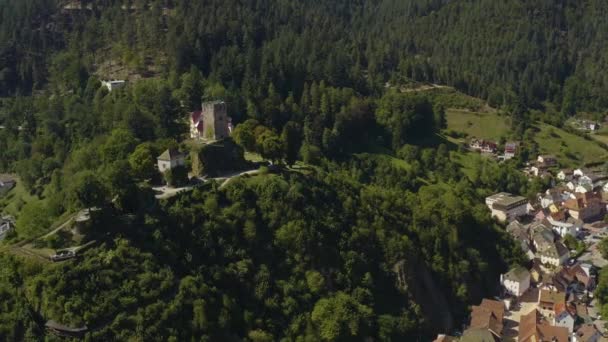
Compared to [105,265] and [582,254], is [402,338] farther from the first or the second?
[582,254]

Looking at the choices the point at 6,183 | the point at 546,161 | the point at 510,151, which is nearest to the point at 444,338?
the point at 510,151

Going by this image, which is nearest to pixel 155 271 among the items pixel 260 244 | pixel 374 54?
pixel 260 244

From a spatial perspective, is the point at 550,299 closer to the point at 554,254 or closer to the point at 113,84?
the point at 554,254

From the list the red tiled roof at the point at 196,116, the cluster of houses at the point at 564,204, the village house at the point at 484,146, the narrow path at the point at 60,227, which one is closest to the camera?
the narrow path at the point at 60,227

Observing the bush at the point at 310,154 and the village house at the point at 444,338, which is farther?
the bush at the point at 310,154

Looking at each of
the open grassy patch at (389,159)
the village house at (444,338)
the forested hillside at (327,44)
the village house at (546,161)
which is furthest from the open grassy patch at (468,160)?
the village house at (444,338)

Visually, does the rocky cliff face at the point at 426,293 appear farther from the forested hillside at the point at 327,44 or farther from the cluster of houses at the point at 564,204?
the forested hillside at the point at 327,44
